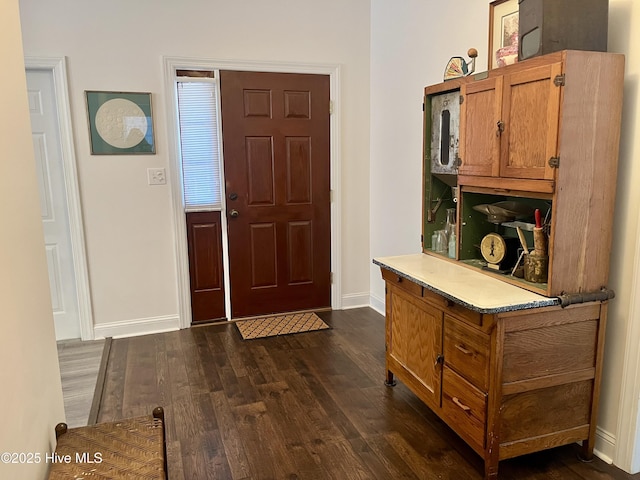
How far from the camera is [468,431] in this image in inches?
82.1

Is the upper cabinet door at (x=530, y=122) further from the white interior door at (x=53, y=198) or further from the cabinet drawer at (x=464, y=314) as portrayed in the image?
the white interior door at (x=53, y=198)

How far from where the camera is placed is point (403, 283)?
2.53 meters

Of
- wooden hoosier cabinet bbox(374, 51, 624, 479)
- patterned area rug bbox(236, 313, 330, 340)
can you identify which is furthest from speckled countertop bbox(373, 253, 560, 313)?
patterned area rug bbox(236, 313, 330, 340)

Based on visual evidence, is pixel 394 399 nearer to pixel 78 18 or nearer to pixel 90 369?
pixel 90 369

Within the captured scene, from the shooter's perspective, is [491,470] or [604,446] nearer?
[491,470]

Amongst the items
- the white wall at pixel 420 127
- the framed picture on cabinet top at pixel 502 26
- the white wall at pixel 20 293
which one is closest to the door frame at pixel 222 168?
the white wall at pixel 420 127

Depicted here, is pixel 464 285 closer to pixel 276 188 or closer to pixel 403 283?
pixel 403 283

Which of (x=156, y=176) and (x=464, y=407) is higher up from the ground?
(x=156, y=176)

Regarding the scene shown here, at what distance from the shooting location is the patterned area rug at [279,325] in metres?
3.73

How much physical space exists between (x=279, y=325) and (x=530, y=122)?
2.53 metres

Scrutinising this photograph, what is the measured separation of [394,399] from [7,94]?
88.6 inches

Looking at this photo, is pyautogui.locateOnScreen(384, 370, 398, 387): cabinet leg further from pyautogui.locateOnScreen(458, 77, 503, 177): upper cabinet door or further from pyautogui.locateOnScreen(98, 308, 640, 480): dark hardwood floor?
pyautogui.locateOnScreen(458, 77, 503, 177): upper cabinet door

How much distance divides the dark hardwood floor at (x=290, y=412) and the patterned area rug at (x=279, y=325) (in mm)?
104

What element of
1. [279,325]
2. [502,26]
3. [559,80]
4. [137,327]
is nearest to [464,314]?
[559,80]
